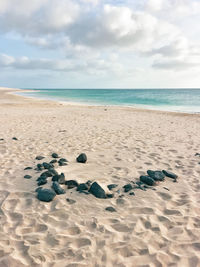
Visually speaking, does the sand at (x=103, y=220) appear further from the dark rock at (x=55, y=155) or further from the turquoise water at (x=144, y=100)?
the turquoise water at (x=144, y=100)

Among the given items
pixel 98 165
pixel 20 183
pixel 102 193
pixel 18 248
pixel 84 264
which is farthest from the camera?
pixel 98 165

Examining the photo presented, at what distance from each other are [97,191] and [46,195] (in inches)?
38.0

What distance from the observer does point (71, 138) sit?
8.72 m

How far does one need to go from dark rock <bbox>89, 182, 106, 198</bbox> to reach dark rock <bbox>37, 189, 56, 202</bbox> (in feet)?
2.45

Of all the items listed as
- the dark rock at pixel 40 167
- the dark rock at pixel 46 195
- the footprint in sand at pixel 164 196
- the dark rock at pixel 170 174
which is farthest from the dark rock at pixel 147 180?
the dark rock at pixel 40 167

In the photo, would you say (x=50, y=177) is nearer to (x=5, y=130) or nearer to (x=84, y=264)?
(x=84, y=264)

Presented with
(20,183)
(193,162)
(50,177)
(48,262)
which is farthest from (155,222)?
(193,162)

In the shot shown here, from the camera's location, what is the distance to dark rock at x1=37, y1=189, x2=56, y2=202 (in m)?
3.79

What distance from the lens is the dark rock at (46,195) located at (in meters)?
3.79

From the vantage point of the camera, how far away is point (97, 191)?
13.2 ft

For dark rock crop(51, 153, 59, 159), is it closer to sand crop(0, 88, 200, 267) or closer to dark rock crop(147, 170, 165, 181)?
sand crop(0, 88, 200, 267)

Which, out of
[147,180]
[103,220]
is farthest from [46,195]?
[147,180]

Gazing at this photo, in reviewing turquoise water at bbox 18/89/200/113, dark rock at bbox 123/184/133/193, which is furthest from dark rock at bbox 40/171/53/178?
turquoise water at bbox 18/89/200/113

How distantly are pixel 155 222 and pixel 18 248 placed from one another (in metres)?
2.02
